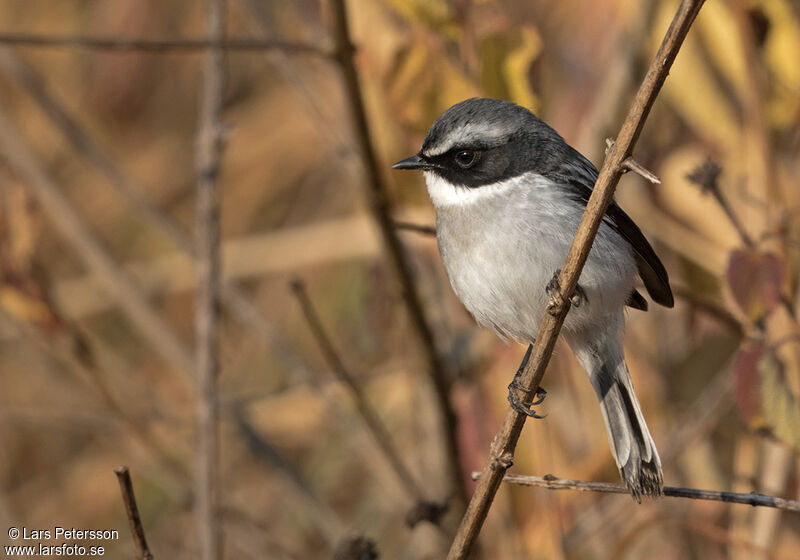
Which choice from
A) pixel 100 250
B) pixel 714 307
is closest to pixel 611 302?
pixel 714 307

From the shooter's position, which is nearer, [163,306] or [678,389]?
[678,389]

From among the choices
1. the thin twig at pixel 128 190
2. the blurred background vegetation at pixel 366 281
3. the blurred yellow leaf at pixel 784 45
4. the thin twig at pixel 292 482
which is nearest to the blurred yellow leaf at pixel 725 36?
the blurred background vegetation at pixel 366 281

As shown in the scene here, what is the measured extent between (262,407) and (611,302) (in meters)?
2.99

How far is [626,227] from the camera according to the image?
2869mm

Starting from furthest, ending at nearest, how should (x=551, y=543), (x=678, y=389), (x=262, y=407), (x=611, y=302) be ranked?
1. (x=262, y=407)
2. (x=678, y=389)
3. (x=551, y=543)
4. (x=611, y=302)

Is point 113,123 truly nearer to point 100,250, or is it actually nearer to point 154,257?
point 154,257

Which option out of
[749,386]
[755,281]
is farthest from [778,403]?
[755,281]

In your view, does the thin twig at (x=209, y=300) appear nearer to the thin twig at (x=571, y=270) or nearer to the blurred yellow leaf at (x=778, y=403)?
the thin twig at (x=571, y=270)

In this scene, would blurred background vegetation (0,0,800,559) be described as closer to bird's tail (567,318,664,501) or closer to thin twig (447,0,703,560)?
bird's tail (567,318,664,501)

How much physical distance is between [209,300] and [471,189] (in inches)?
36.9

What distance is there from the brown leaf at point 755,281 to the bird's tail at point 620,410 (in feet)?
1.71

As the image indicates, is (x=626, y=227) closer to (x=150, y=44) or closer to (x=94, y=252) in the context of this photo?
(x=150, y=44)

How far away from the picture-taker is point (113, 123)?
613cm

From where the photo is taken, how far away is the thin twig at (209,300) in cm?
280
